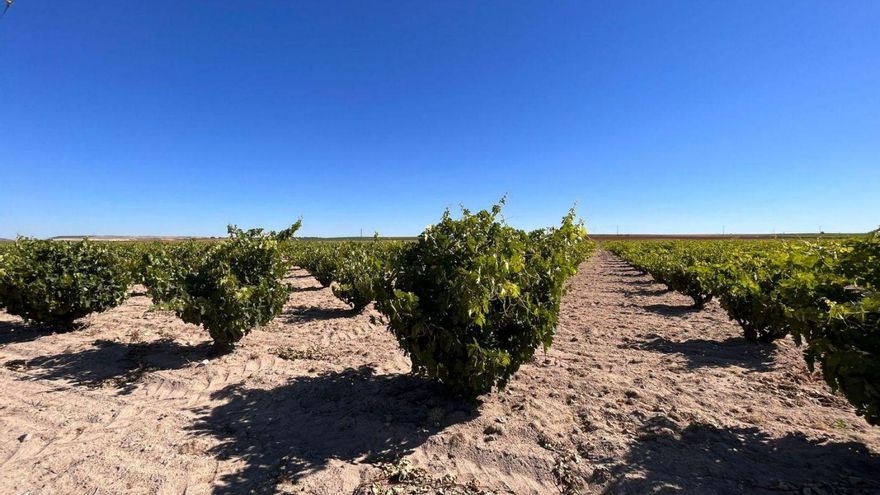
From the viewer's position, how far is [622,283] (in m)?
21.0

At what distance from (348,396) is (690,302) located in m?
13.6

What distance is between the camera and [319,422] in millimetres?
5074

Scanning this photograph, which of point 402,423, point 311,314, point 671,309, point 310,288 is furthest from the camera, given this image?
point 310,288

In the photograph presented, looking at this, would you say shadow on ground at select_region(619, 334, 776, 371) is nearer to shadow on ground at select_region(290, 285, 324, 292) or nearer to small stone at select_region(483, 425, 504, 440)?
small stone at select_region(483, 425, 504, 440)

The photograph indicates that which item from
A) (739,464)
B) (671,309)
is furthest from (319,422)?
(671,309)

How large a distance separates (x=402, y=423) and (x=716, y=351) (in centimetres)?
684

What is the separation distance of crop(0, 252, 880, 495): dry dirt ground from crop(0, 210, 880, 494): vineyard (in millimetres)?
29

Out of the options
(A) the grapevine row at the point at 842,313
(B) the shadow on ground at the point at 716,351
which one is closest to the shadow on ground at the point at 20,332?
(B) the shadow on ground at the point at 716,351

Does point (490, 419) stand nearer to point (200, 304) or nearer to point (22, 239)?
point (200, 304)

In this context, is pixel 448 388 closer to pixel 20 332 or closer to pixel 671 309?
pixel 20 332

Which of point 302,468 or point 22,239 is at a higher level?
point 22,239

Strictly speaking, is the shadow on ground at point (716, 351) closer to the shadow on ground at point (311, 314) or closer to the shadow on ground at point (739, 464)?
the shadow on ground at point (739, 464)

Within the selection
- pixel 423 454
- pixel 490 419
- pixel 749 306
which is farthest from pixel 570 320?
pixel 423 454

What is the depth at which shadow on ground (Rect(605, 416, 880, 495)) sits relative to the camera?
3.62 m
